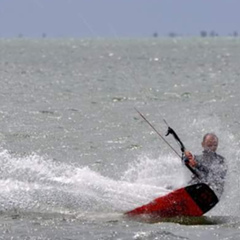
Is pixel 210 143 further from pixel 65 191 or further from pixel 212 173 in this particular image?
pixel 65 191

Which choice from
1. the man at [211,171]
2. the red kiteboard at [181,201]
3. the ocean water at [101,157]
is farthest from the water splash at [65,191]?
the man at [211,171]

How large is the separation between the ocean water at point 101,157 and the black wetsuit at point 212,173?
1.93 ft

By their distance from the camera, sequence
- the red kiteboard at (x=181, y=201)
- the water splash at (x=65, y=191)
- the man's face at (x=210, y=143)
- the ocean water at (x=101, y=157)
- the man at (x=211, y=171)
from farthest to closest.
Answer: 1. the man's face at (x=210, y=143)
2. the water splash at (x=65, y=191)
3. the man at (x=211, y=171)
4. the red kiteboard at (x=181, y=201)
5. the ocean water at (x=101, y=157)

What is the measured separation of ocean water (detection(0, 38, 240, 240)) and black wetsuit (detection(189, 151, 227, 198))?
588 mm

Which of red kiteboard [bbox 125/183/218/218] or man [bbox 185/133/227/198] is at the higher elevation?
man [bbox 185/133/227/198]

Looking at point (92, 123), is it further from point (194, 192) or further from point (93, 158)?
point (194, 192)

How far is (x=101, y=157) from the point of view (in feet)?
80.1

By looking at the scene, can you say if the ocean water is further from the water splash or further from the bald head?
the bald head

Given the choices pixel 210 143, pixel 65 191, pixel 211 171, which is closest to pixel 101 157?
pixel 65 191

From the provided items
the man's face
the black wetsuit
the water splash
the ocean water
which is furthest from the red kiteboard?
the man's face

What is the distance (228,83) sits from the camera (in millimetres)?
51344

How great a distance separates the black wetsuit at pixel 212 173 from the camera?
675 inches

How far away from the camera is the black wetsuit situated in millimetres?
17141

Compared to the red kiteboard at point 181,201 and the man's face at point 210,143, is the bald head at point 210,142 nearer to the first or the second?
the man's face at point 210,143
